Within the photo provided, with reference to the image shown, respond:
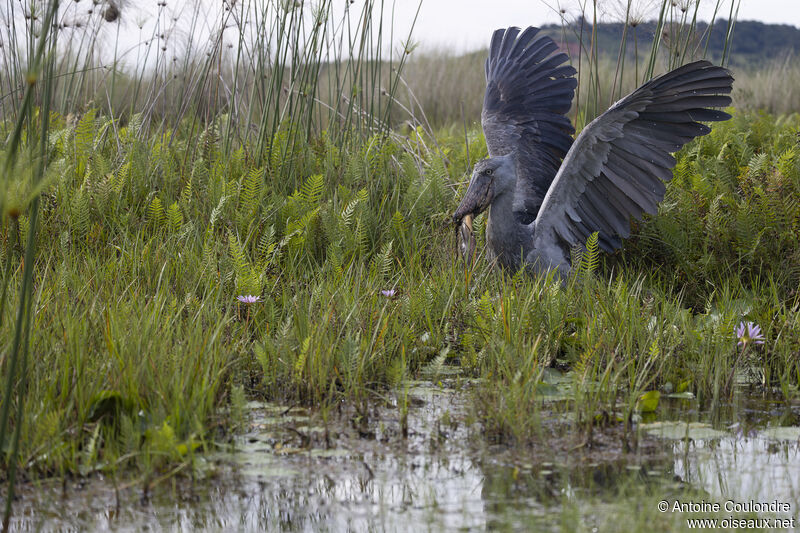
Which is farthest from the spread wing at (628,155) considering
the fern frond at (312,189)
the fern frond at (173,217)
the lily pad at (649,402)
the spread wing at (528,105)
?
the fern frond at (173,217)

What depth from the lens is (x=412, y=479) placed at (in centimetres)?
219

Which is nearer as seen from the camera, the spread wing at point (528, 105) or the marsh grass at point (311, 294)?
the marsh grass at point (311, 294)

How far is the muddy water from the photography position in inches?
77.7

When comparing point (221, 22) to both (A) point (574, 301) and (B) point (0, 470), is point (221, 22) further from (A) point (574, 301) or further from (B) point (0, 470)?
(B) point (0, 470)

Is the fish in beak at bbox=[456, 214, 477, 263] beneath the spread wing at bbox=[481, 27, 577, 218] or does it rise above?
beneath

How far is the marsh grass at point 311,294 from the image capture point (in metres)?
2.46

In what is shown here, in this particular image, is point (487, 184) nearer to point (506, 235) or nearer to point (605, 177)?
point (506, 235)

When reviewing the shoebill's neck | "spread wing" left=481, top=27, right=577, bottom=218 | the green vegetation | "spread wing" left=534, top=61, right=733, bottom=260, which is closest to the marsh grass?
the green vegetation

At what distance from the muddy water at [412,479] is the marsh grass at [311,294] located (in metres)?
0.09

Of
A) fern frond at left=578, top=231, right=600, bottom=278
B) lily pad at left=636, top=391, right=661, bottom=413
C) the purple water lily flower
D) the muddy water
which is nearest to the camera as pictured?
the muddy water

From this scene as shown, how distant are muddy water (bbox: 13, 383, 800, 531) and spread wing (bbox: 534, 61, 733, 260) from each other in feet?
4.86

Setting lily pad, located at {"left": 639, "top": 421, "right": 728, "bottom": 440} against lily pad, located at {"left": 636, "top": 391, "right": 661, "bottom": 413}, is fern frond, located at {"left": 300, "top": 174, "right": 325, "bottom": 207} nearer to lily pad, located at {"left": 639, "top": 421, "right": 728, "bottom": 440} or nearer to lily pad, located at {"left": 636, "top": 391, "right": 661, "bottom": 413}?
lily pad, located at {"left": 636, "top": 391, "right": 661, "bottom": 413}

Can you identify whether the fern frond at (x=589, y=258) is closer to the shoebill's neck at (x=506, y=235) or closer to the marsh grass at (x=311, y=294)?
the marsh grass at (x=311, y=294)

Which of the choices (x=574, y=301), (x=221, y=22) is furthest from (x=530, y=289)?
(x=221, y=22)
